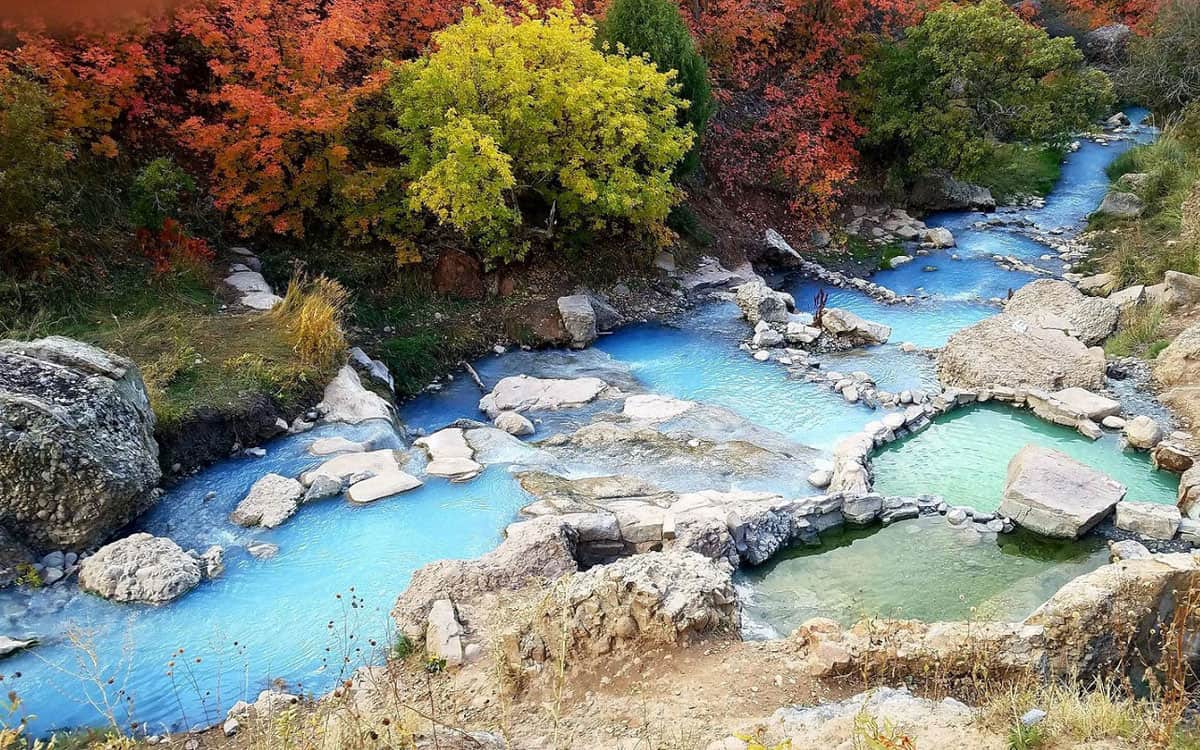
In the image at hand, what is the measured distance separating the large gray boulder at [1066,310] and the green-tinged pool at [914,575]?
20.9ft

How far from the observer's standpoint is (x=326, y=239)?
14875mm

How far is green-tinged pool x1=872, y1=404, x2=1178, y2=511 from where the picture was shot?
10367 mm

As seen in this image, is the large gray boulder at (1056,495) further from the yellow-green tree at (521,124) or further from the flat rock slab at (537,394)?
the yellow-green tree at (521,124)

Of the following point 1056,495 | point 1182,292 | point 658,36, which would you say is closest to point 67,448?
point 1056,495

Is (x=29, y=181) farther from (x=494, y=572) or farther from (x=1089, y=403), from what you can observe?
(x=1089, y=403)

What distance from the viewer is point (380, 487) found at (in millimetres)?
9852

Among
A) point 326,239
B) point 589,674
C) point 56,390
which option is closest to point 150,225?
point 326,239

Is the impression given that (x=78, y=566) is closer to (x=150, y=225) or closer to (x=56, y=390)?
(x=56, y=390)

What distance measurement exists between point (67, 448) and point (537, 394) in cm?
643

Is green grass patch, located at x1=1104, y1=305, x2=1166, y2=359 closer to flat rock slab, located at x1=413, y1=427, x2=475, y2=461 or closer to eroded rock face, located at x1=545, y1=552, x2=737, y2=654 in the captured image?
eroded rock face, located at x1=545, y1=552, x2=737, y2=654

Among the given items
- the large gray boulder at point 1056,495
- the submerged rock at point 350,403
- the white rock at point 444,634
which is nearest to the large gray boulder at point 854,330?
the large gray boulder at point 1056,495

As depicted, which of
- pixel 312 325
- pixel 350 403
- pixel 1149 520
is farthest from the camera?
pixel 312 325

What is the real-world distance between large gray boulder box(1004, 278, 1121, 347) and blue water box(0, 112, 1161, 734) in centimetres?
159

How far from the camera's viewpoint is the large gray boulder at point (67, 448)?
8.40 meters
